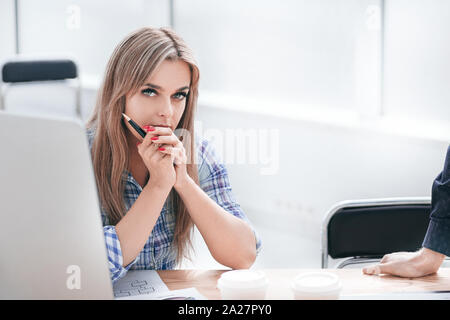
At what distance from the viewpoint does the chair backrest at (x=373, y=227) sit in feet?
5.14

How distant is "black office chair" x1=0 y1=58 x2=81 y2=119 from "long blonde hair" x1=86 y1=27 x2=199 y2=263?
7.02ft

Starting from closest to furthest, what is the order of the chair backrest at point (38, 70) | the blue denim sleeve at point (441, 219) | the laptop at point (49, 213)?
the laptop at point (49, 213)
the blue denim sleeve at point (441, 219)
the chair backrest at point (38, 70)

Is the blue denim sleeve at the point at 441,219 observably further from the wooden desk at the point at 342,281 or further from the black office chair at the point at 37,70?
the black office chair at the point at 37,70

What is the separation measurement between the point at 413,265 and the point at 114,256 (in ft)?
1.93

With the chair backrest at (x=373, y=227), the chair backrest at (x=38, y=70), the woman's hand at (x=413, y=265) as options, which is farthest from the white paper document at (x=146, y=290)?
the chair backrest at (x=38, y=70)

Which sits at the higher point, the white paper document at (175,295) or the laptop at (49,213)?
the laptop at (49,213)

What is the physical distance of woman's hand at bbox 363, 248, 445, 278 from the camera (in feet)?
3.88

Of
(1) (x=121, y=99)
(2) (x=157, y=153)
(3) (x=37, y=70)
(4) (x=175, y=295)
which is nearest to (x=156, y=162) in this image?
(2) (x=157, y=153)

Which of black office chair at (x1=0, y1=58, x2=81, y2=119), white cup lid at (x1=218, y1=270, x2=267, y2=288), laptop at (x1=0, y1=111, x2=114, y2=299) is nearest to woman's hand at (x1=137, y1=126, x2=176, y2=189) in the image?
white cup lid at (x1=218, y1=270, x2=267, y2=288)

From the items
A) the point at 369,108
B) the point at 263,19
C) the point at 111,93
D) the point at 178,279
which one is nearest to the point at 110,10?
the point at 263,19

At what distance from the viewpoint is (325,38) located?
10.4ft

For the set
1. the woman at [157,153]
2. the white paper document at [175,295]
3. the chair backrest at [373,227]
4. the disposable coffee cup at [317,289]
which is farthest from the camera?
→ the chair backrest at [373,227]

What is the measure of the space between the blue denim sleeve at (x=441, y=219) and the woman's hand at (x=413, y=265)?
17mm

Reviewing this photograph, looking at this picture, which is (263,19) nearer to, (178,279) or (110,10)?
(110,10)
